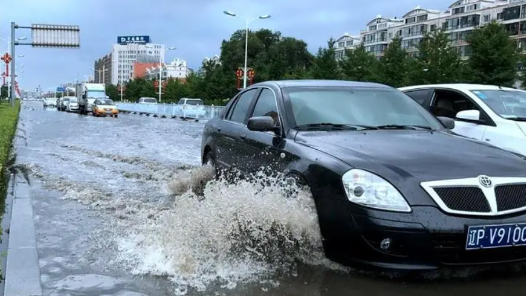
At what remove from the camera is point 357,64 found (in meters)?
38.9

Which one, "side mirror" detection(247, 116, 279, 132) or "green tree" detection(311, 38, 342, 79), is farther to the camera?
"green tree" detection(311, 38, 342, 79)

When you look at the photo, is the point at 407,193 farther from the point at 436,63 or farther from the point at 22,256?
the point at 436,63

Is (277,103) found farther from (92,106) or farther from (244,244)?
(92,106)

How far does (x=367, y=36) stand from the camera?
430ft

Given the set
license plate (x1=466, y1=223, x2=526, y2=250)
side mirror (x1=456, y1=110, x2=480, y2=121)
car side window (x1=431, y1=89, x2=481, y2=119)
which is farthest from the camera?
car side window (x1=431, y1=89, x2=481, y2=119)

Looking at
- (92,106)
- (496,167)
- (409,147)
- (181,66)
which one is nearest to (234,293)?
(409,147)

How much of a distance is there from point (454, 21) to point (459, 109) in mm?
101856

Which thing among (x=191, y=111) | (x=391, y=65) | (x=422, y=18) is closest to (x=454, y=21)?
(x=422, y=18)

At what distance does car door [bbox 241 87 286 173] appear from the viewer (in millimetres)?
4500

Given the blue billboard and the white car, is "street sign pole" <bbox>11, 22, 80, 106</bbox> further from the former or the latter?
the white car

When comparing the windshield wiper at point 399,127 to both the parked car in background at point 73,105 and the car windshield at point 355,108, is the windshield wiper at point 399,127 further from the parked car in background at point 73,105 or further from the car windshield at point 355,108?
the parked car in background at point 73,105

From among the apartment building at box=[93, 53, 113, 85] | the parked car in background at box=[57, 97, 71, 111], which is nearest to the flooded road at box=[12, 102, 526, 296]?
the parked car in background at box=[57, 97, 71, 111]

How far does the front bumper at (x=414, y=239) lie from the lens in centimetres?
335

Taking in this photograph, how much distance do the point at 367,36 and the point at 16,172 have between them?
129 meters
